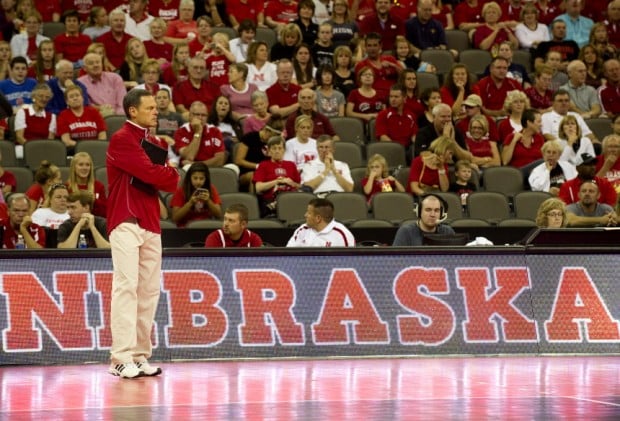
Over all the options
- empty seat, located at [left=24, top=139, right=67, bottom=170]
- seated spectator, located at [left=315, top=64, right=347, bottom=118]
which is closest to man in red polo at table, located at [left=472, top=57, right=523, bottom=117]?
seated spectator, located at [left=315, top=64, right=347, bottom=118]

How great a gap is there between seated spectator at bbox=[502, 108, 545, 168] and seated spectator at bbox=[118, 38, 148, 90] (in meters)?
4.77

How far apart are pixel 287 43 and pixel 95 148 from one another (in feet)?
12.5

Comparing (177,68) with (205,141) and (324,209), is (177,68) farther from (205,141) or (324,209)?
(324,209)

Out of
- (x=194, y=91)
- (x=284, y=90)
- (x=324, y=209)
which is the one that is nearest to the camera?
(x=324, y=209)

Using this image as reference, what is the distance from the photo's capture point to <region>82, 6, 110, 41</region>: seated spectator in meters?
17.6

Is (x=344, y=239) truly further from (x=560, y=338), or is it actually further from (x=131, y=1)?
(x=131, y=1)

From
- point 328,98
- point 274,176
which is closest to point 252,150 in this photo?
point 274,176

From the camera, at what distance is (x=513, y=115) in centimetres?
1698

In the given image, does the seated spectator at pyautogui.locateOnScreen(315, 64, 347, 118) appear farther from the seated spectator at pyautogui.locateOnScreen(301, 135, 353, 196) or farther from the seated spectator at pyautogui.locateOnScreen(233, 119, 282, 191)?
the seated spectator at pyautogui.locateOnScreen(301, 135, 353, 196)

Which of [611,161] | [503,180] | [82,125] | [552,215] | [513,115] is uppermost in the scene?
[513,115]

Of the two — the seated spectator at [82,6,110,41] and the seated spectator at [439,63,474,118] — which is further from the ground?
the seated spectator at [82,6,110,41]

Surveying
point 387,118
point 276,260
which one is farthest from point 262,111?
point 276,260

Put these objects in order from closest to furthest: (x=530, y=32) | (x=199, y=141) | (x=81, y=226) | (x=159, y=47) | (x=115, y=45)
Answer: (x=81, y=226)
(x=199, y=141)
(x=115, y=45)
(x=159, y=47)
(x=530, y=32)

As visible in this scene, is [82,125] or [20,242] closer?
[20,242]
